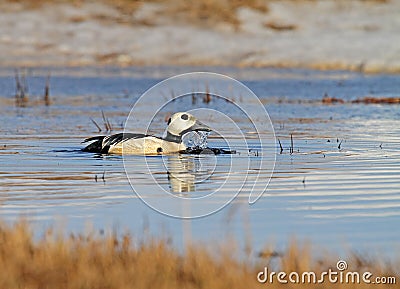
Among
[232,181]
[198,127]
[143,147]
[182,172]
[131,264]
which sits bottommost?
[131,264]

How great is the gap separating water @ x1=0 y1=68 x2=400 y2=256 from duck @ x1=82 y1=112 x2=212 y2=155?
0.72 ft

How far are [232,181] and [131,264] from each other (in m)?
A: 4.54

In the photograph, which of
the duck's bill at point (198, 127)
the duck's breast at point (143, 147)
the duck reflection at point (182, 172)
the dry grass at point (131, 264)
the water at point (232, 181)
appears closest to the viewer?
the dry grass at point (131, 264)

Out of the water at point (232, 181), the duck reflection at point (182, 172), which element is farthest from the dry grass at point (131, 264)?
the duck reflection at point (182, 172)

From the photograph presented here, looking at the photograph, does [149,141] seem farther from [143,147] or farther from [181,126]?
[181,126]

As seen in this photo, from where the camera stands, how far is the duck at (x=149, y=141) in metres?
13.7

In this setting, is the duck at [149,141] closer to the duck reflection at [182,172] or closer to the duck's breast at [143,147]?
the duck's breast at [143,147]

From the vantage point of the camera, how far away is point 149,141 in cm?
1380

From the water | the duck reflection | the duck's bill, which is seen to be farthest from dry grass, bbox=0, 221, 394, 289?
the duck's bill

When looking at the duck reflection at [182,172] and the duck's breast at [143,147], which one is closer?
the duck reflection at [182,172]

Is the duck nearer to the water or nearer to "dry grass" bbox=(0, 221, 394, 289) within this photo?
the water

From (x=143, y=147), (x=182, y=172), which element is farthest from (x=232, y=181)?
(x=143, y=147)

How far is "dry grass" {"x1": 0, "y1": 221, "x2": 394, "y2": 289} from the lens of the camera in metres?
6.44

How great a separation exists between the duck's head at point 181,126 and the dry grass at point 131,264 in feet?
22.2
